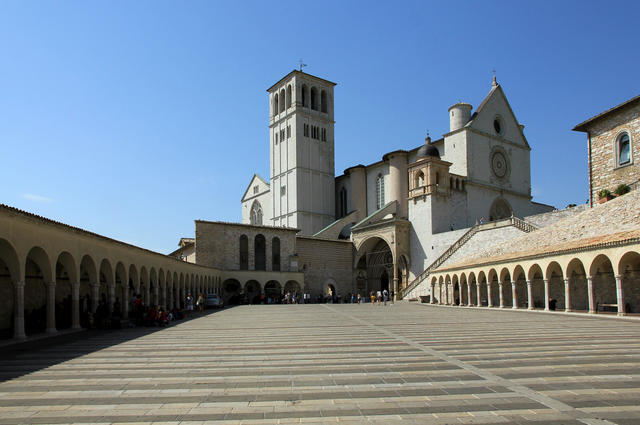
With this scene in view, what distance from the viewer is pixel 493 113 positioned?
52469 millimetres

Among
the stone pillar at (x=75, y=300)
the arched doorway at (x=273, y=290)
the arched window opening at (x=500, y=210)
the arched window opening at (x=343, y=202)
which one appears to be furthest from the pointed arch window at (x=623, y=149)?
the arched window opening at (x=343, y=202)

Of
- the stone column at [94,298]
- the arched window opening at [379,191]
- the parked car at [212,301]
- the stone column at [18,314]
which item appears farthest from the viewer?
the arched window opening at [379,191]

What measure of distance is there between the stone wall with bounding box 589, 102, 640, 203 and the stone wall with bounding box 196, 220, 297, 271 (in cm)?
2604

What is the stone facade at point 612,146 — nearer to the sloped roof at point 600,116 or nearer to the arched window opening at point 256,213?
the sloped roof at point 600,116

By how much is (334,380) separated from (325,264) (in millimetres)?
43346

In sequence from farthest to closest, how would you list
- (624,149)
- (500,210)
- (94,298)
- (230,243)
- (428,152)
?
1. (500,210)
2. (428,152)
3. (230,243)
4. (624,149)
5. (94,298)

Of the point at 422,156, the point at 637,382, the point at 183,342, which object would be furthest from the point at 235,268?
the point at 637,382

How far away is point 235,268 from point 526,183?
30.8 meters

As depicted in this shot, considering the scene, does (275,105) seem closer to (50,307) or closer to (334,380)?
(50,307)

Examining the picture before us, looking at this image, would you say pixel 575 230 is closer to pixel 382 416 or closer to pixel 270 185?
pixel 382 416

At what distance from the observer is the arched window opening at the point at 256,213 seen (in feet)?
227

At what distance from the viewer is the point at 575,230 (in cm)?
2662

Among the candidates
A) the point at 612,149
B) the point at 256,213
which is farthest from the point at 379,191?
the point at 612,149

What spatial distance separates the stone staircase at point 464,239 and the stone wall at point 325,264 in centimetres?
770
